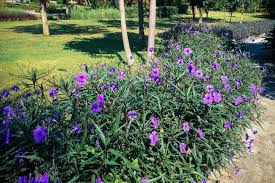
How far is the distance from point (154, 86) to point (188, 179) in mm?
1201

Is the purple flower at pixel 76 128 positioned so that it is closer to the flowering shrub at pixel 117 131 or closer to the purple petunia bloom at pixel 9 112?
the flowering shrub at pixel 117 131

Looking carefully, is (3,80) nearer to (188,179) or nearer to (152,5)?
(152,5)

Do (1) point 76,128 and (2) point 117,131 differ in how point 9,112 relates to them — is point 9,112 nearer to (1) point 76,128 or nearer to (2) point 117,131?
(1) point 76,128

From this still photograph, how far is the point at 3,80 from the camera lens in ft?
30.8

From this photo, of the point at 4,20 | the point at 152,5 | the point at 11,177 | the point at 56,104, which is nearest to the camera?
the point at 11,177

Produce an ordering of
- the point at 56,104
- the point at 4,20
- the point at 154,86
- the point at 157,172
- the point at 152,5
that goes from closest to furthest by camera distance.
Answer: the point at 157,172 < the point at 56,104 < the point at 154,86 < the point at 152,5 < the point at 4,20

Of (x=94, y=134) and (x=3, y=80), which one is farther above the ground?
(x=94, y=134)

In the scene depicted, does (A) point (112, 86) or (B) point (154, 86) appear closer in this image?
(A) point (112, 86)

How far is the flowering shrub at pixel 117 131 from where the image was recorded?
7.97ft

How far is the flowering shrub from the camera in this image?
2428 mm

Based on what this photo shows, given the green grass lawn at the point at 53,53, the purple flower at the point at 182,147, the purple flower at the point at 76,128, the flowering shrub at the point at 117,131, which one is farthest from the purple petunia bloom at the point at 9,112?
the green grass lawn at the point at 53,53

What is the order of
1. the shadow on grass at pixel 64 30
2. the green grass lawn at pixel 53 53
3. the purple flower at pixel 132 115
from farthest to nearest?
the shadow on grass at pixel 64 30 < the green grass lawn at pixel 53 53 < the purple flower at pixel 132 115

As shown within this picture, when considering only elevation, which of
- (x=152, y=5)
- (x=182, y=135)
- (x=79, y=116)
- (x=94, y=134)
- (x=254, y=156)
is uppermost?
(x=152, y=5)

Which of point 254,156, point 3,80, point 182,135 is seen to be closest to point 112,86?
point 182,135
